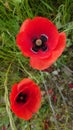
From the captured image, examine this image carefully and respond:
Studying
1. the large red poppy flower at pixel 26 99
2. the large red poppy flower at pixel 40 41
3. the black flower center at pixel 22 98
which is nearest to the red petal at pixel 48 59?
the large red poppy flower at pixel 40 41

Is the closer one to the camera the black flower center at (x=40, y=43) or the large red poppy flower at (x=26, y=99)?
the large red poppy flower at (x=26, y=99)

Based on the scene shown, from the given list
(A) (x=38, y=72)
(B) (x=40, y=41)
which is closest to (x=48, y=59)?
(B) (x=40, y=41)

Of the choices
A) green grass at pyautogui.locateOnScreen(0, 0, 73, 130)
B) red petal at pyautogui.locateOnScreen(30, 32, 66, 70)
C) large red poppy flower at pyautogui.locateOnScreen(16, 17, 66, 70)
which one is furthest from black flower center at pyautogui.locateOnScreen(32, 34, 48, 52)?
green grass at pyautogui.locateOnScreen(0, 0, 73, 130)

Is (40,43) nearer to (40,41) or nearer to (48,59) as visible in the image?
(40,41)

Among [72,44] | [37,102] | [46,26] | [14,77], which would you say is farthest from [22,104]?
[72,44]

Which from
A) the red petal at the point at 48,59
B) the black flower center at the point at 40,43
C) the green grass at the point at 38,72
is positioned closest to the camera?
the red petal at the point at 48,59

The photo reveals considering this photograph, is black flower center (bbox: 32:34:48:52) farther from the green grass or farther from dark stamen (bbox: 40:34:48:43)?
the green grass

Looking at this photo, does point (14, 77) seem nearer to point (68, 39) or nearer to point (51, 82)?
point (51, 82)

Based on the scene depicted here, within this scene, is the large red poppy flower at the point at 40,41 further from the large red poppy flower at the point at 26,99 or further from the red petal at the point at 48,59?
the large red poppy flower at the point at 26,99
